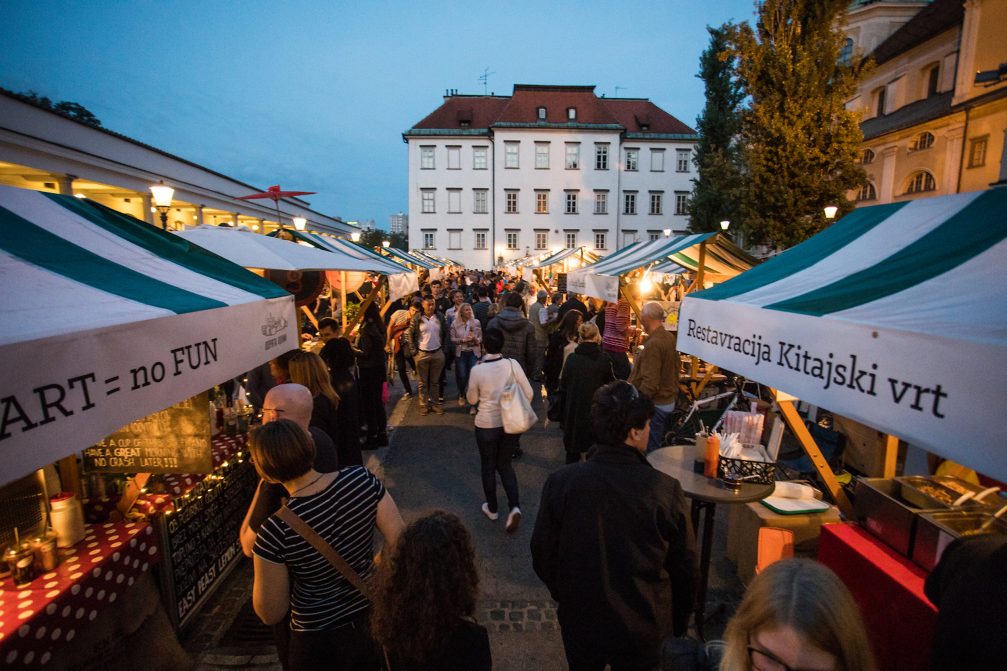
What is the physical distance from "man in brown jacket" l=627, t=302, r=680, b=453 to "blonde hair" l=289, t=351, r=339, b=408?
3.22 meters

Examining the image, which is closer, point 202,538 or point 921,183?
point 202,538

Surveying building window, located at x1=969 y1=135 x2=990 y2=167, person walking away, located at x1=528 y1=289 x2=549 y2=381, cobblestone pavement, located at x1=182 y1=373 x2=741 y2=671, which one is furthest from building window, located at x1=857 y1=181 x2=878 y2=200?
cobblestone pavement, located at x1=182 y1=373 x2=741 y2=671

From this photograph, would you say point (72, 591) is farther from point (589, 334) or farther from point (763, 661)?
point (589, 334)

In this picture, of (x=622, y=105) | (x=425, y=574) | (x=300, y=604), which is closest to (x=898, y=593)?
(x=425, y=574)

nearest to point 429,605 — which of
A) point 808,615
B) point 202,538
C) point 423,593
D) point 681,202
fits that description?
point 423,593

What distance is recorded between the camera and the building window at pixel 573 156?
38.8 meters

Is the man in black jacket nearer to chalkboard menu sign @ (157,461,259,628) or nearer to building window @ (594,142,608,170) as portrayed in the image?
chalkboard menu sign @ (157,461,259,628)

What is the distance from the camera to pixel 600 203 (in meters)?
39.7

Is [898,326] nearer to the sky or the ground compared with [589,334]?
nearer to the sky

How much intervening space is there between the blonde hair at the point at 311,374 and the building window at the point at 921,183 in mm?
28116

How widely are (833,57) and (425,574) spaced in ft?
63.1

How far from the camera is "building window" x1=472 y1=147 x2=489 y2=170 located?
3850cm

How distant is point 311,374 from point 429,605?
2721mm

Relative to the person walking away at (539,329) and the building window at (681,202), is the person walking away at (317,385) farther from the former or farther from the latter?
the building window at (681,202)
